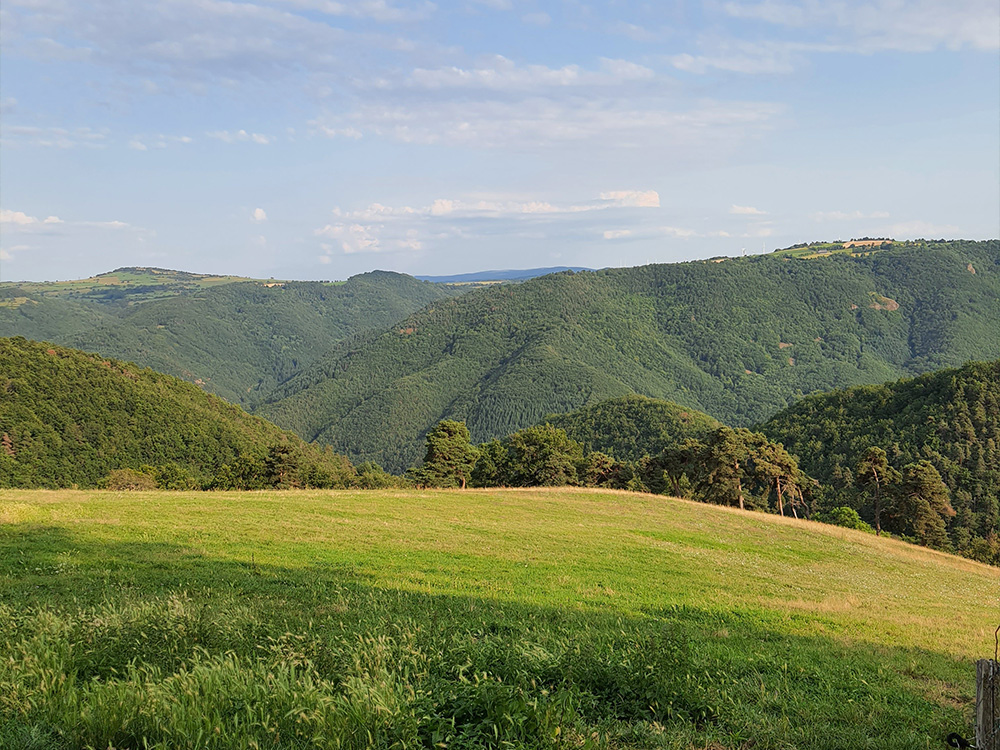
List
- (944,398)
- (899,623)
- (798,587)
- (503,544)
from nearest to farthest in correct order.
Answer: (899,623) < (798,587) < (503,544) < (944,398)

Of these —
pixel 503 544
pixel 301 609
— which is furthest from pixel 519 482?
pixel 301 609

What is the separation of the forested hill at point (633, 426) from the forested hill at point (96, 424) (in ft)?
218

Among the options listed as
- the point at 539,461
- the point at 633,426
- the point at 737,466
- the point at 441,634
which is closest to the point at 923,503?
the point at 737,466

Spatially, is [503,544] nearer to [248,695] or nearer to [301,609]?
[301,609]

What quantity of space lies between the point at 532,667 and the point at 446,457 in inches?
1884

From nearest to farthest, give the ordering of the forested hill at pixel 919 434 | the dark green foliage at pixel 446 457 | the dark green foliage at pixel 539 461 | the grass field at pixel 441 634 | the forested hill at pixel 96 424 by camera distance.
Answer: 1. the grass field at pixel 441 634
2. the dark green foliage at pixel 446 457
3. the dark green foliage at pixel 539 461
4. the forested hill at pixel 919 434
5. the forested hill at pixel 96 424

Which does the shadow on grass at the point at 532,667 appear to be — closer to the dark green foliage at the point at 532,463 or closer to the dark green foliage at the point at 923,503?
the dark green foliage at the point at 532,463

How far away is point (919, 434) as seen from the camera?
102125 mm

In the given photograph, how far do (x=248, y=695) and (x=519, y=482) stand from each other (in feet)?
187

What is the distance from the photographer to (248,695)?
5.33 meters

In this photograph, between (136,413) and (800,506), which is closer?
(800,506)

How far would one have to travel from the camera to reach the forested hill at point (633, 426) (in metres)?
149

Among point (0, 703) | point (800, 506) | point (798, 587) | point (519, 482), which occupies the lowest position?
point (800, 506)

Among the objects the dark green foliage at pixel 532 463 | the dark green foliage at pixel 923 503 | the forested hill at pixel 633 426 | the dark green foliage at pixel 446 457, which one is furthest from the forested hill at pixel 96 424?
the dark green foliage at pixel 923 503
